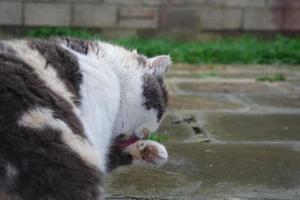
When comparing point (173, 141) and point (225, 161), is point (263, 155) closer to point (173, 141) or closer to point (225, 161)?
point (225, 161)

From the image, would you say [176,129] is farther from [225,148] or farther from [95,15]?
[95,15]

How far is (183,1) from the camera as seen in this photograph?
7.95 meters

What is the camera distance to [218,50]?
288 inches

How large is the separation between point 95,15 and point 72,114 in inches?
243

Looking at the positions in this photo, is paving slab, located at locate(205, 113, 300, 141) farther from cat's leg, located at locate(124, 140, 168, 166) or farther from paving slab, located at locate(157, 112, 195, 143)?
cat's leg, located at locate(124, 140, 168, 166)

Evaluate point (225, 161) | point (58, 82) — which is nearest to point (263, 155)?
point (225, 161)

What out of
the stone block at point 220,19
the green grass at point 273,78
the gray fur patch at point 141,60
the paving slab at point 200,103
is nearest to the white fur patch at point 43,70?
the gray fur patch at point 141,60

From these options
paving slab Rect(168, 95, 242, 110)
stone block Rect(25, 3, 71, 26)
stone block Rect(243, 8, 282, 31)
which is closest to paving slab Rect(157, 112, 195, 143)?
paving slab Rect(168, 95, 242, 110)

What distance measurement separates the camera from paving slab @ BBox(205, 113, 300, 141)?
11.5ft

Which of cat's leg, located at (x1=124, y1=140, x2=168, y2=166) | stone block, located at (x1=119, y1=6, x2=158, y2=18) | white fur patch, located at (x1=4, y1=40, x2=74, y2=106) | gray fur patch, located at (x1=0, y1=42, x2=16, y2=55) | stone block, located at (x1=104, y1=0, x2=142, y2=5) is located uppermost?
gray fur patch, located at (x1=0, y1=42, x2=16, y2=55)

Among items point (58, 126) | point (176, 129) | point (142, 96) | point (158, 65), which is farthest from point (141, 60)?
point (176, 129)

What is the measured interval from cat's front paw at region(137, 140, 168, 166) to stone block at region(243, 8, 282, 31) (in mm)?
6044

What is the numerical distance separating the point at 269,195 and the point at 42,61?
3.64 feet

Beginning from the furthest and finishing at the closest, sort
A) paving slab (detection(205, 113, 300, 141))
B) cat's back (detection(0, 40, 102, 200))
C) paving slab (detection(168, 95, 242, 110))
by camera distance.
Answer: paving slab (detection(168, 95, 242, 110)) → paving slab (detection(205, 113, 300, 141)) → cat's back (detection(0, 40, 102, 200))
